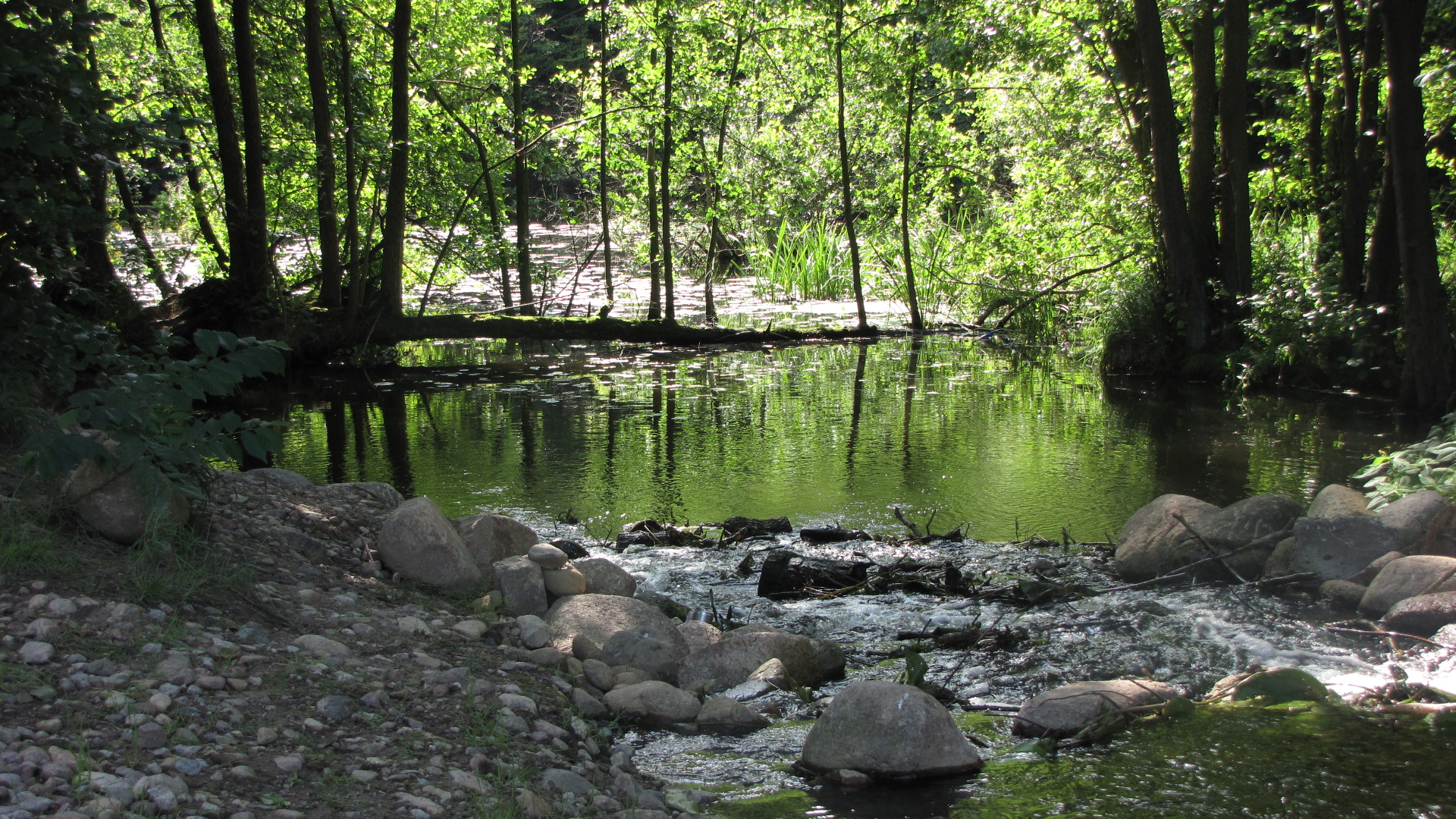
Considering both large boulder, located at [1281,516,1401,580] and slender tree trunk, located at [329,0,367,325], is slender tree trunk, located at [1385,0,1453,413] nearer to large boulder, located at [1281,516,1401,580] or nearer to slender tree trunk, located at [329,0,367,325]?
large boulder, located at [1281,516,1401,580]

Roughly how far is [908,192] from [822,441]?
32.0 ft

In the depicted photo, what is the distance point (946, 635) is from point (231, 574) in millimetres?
3156

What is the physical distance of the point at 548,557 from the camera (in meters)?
5.44

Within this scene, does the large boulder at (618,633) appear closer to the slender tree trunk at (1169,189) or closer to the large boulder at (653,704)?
the large boulder at (653,704)

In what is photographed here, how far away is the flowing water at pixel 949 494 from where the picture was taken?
3738 millimetres

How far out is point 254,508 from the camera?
5273 mm

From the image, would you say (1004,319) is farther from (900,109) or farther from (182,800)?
(182,800)

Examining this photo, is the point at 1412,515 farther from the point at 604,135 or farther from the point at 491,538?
the point at 604,135

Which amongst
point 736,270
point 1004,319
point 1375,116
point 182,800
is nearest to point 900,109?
point 1004,319

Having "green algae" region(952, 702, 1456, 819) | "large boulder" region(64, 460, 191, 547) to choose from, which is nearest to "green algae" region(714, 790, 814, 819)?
"green algae" region(952, 702, 1456, 819)

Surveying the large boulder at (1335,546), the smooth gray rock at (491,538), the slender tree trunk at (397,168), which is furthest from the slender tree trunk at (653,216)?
the large boulder at (1335,546)

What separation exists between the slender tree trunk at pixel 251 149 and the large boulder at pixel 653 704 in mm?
10659

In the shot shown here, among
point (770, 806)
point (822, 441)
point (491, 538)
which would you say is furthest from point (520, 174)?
point (770, 806)

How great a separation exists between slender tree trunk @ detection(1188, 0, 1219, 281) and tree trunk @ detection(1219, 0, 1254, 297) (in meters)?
0.14
